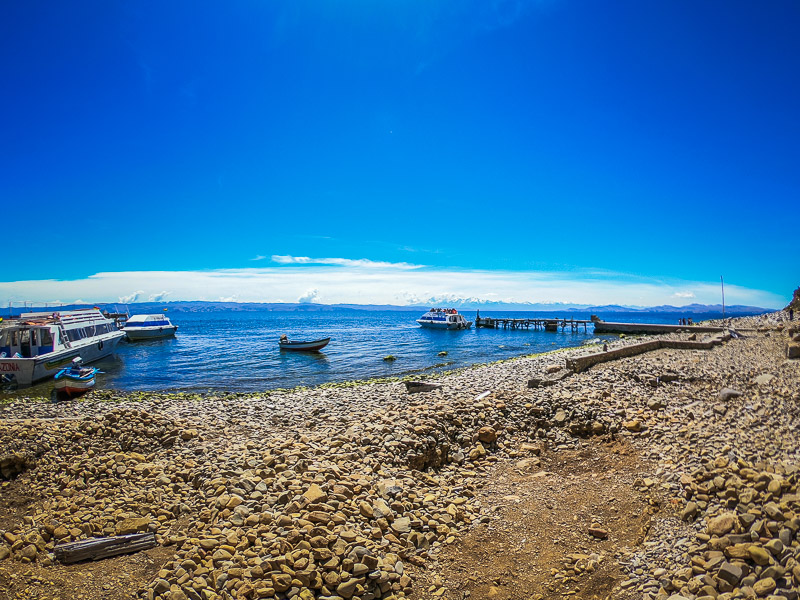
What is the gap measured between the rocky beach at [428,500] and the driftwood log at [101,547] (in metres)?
0.11

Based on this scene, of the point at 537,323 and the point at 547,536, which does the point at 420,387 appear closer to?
the point at 547,536

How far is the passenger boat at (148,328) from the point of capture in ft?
174

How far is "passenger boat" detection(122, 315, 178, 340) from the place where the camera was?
5297cm

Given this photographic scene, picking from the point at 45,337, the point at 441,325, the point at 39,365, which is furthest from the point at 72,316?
the point at 441,325

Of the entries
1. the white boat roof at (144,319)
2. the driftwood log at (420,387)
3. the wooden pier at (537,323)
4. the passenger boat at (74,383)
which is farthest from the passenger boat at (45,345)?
the wooden pier at (537,323)

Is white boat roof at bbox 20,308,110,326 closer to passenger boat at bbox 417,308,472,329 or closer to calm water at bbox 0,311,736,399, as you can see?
calm water at bbox 0,311,736,399

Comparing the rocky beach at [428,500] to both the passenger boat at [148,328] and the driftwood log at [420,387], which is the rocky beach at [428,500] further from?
the passenger boat at [148,328]

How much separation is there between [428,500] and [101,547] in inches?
195

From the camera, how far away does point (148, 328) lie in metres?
54.0

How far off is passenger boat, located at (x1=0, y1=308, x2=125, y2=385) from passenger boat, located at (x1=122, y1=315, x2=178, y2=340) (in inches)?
738

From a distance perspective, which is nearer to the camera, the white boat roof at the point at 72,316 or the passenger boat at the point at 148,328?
the white boat roof at the point at 72,316

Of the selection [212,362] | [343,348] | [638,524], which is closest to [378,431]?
[638,524]

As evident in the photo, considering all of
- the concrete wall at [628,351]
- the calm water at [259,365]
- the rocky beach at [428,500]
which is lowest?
the calm water at [259,365]

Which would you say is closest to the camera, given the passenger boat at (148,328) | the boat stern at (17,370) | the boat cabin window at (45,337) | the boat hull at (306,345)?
the boat stern at (17,370)
